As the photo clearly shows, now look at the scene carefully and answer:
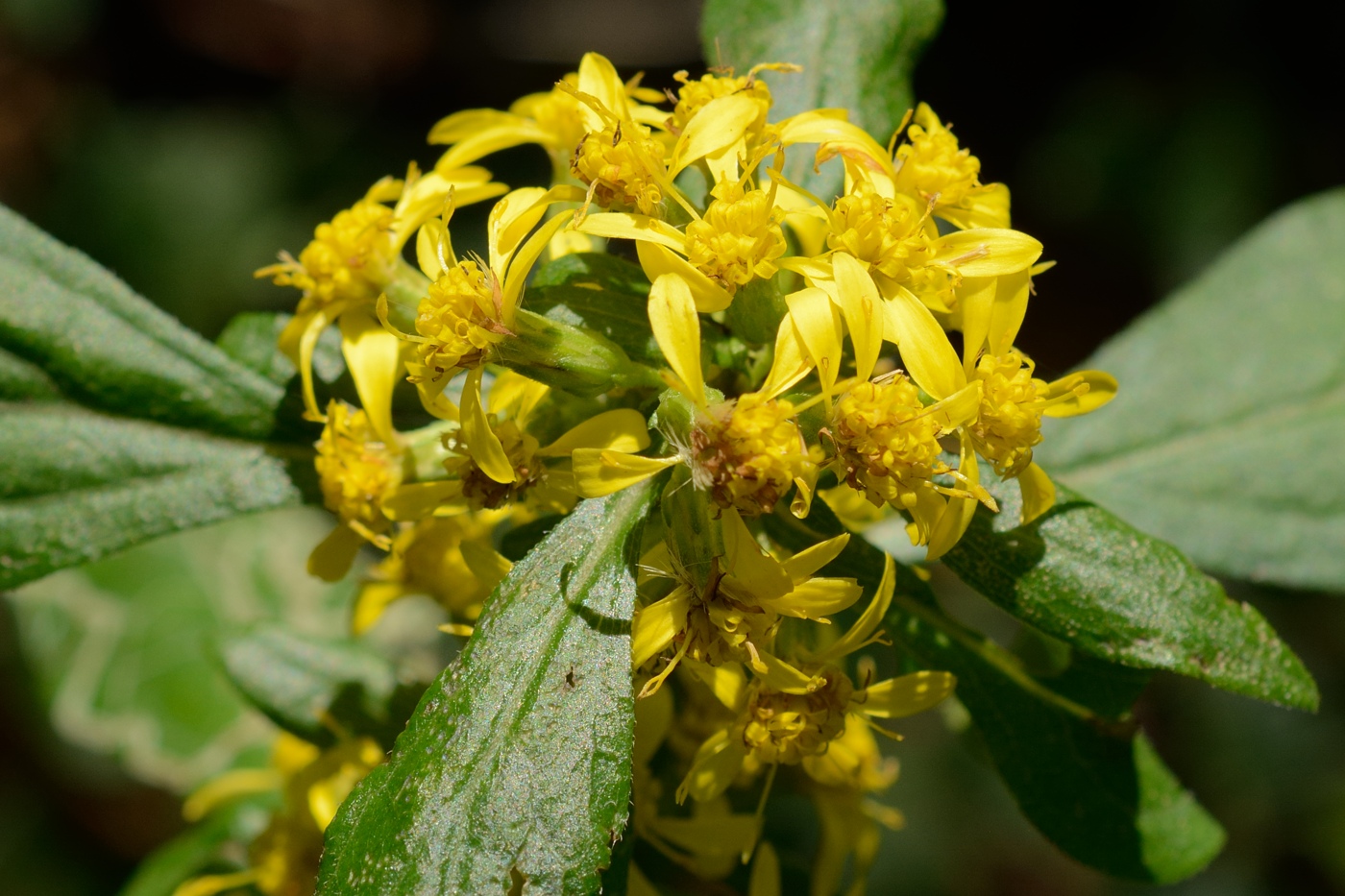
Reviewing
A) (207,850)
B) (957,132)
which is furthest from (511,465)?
(957,132)

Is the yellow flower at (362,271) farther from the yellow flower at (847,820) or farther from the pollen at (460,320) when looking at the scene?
the yellow flower at (847,820)

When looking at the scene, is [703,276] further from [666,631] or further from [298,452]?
[298,452]

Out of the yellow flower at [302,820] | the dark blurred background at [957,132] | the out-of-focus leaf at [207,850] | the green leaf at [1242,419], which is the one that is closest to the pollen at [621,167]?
the yellow flower at [302,820]

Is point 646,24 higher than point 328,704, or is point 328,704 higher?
point 646,24

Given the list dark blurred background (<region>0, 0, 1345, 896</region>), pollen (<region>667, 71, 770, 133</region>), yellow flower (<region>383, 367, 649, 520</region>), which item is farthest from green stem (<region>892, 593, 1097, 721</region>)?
dark blurred background (<region>0, 0, 1345, 896</region>)

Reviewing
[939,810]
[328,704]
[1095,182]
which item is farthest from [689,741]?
[1095,182]

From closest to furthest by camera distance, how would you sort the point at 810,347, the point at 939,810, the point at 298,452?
the point at 810,347
the point at 298,452
the point at 939,810

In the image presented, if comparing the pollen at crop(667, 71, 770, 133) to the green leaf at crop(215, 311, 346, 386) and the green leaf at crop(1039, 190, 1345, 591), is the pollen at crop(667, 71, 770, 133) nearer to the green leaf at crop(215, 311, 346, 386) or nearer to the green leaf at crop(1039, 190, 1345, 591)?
the green leaf at crop(215, 311, 346, 386)
